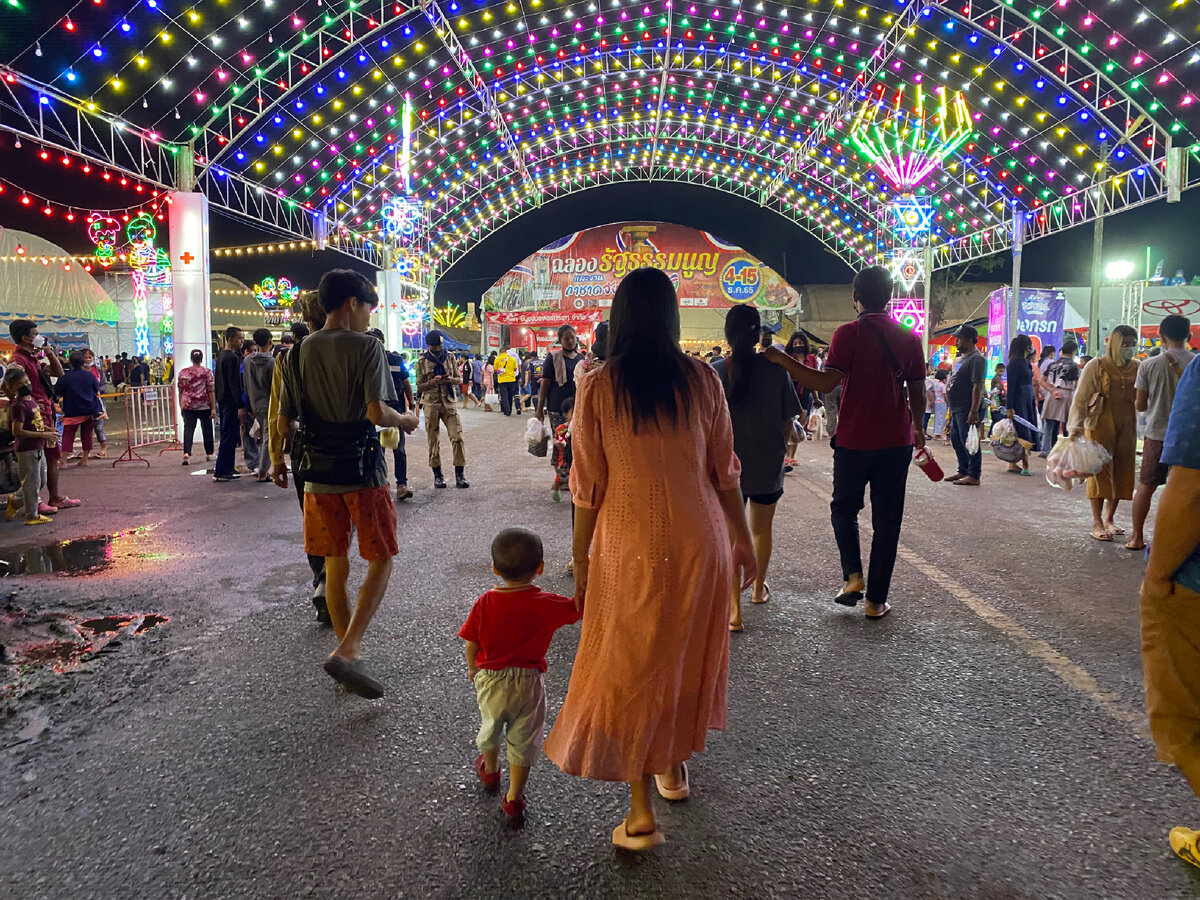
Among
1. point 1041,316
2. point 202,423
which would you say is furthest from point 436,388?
point 1041,316

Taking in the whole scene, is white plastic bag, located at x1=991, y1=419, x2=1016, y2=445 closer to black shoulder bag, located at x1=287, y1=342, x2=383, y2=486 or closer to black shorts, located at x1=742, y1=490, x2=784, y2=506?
black shorts, located at x1=742, y1=490, x2=784, y2=506

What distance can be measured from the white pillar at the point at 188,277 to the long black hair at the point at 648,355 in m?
13.1

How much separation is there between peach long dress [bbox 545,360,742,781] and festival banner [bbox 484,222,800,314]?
3549cm

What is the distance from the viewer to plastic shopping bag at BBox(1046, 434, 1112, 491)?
224 inches

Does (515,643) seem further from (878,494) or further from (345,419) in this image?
(878,494)

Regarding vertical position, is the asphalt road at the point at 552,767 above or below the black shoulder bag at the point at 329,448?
below

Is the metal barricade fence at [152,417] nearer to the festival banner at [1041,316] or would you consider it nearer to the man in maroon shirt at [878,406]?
the man in maroon shirt at [878,406]

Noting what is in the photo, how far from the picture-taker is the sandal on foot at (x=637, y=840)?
2.12 m

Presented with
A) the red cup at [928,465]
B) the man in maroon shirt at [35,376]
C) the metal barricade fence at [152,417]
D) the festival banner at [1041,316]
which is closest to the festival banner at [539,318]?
the festival banner at [1041,316]

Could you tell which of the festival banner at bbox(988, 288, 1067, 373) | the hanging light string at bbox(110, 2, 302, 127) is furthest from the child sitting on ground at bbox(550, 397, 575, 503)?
the festival banner at bbox(988, 288, 1067, 373)

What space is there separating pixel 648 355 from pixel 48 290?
31383 mm

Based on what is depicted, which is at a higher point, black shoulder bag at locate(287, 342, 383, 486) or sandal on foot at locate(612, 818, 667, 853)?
black shoulder bag at locate(287, 342, 383, 486)

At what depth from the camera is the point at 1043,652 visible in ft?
12.0

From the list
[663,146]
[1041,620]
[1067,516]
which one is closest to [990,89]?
[663,146]
